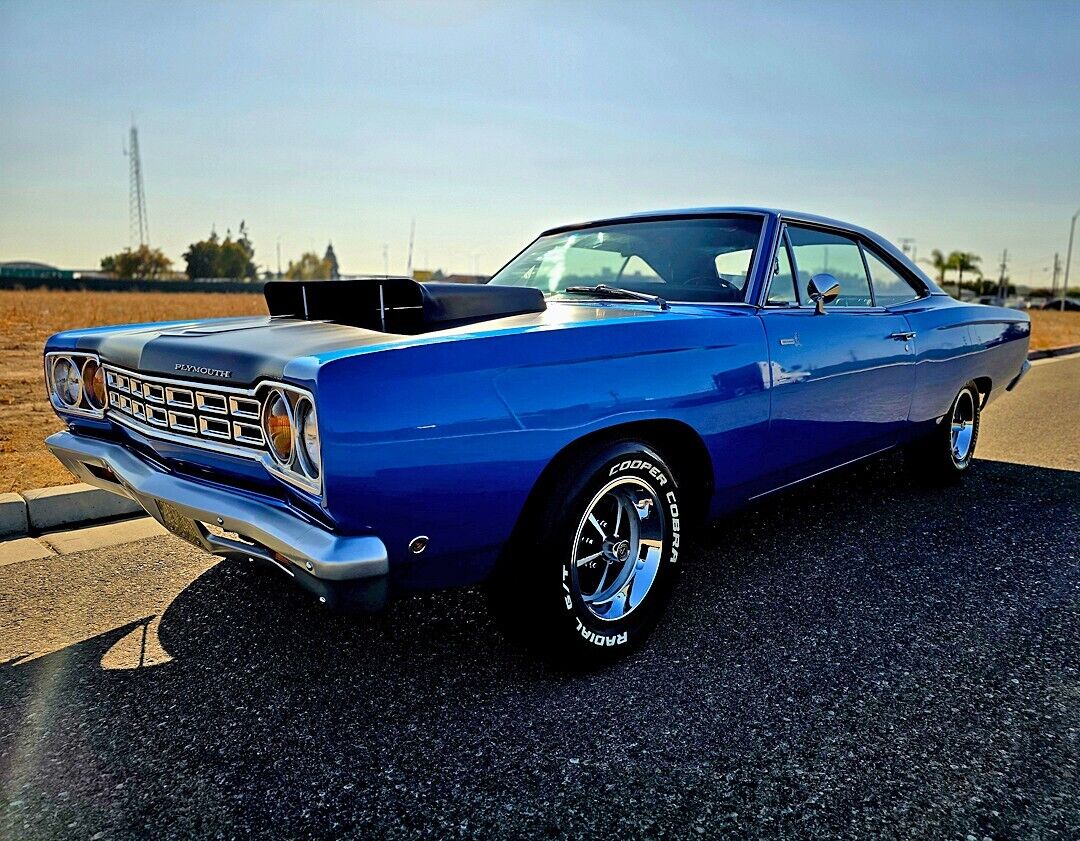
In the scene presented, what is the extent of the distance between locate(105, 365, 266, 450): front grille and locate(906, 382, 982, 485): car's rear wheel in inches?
141

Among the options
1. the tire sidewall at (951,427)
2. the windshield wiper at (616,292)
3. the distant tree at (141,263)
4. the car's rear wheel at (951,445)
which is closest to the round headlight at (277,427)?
the windshield wiper at (616,292)

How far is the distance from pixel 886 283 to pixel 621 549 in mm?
2444

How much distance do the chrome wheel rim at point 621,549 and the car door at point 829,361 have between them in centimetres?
67

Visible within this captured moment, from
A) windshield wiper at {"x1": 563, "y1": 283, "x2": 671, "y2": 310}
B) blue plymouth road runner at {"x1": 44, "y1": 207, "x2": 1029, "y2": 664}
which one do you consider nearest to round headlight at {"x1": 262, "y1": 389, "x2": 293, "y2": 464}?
blue plymouth road runner at {"x1": 44, "y1": 207, "x2": 1029, "y2": 664}

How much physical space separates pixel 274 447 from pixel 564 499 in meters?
0.78

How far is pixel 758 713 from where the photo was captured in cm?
233

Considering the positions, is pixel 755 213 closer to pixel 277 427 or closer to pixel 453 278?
pixel 277 427

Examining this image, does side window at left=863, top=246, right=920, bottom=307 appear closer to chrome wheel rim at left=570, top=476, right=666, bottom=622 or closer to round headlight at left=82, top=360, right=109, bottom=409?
chrome wheel rim at left=570, top=476, right=666, bottom=622

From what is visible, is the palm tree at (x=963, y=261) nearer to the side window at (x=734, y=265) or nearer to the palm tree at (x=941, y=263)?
the palm tree at (x=941, y=263)

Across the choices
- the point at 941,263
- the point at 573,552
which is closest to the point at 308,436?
the point at 573,552

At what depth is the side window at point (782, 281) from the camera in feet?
10.8

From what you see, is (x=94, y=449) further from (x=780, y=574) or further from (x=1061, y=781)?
(x=1061, y=781)

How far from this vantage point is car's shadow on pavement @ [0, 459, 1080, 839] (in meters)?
1.90

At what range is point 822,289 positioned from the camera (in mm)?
3320
